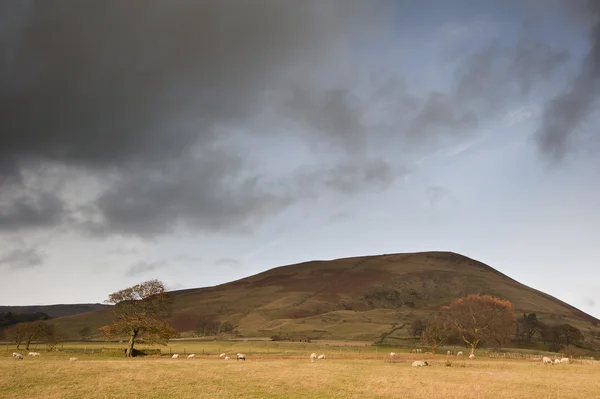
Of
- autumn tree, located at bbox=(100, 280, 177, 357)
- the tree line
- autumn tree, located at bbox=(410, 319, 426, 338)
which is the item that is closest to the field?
autumn tree, located at bbox=(100, 280, 177, 357)

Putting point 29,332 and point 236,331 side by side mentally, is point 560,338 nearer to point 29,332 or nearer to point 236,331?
point 236,331

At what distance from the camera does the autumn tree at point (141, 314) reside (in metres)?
78.9

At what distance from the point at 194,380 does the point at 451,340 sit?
124 meters

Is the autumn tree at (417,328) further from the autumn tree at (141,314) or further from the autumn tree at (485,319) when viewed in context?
the autumn tree at (141,314)

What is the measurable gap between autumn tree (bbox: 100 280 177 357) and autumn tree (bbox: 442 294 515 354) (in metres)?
68.2

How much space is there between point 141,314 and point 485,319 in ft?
259

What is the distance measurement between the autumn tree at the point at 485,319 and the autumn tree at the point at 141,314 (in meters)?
68.2

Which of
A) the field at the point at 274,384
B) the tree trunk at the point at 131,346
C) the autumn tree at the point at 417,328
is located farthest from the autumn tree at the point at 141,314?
the autumn tree at the point at 417,328

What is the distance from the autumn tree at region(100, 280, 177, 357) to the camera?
259 ft

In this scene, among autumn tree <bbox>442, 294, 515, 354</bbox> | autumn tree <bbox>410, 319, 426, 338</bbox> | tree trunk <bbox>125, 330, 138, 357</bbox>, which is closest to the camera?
tree trunk <bbox>125, 330, 138, 357</bbox>

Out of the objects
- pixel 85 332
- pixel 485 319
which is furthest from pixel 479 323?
pixel 85 332

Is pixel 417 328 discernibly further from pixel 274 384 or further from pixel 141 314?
pixel 274 384

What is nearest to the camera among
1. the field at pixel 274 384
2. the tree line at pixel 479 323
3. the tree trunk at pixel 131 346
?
the field at pixel 274 384

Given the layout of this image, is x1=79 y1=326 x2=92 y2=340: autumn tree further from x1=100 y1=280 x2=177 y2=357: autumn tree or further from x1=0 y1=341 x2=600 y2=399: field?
x1=0 y1=341 x2=600 y2=399: field
